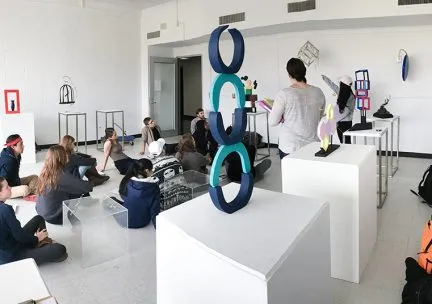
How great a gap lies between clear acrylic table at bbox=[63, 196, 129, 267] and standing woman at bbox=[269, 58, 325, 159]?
4.74 feet

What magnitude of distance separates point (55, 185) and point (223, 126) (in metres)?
2.25

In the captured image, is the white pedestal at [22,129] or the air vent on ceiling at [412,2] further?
the white pedestal at [22,129]

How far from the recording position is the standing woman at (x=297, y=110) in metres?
3.05

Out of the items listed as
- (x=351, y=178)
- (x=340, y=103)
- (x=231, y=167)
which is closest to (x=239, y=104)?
(x=351, y=178)

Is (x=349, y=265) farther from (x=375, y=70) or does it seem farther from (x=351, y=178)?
(x=375, y=70)

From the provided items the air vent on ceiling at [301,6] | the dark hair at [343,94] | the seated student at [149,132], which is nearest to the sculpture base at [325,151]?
the dark hair at [343,94]

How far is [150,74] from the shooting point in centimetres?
951

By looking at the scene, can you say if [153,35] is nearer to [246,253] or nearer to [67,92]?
[67,92]

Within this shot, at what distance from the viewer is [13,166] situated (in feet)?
14.2

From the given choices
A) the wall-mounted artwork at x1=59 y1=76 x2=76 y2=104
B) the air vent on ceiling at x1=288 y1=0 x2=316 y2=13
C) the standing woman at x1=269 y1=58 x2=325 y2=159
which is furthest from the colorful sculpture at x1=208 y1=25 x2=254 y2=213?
the wall-mounted artwork at x1=59 y1=76 x2=76 y2=104

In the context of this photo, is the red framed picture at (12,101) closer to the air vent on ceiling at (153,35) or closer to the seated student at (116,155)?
the seated student at (116,155)

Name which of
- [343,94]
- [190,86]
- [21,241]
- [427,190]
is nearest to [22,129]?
[21,241]

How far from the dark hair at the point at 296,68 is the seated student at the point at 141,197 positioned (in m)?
1.53

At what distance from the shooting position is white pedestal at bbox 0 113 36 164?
255 inches
